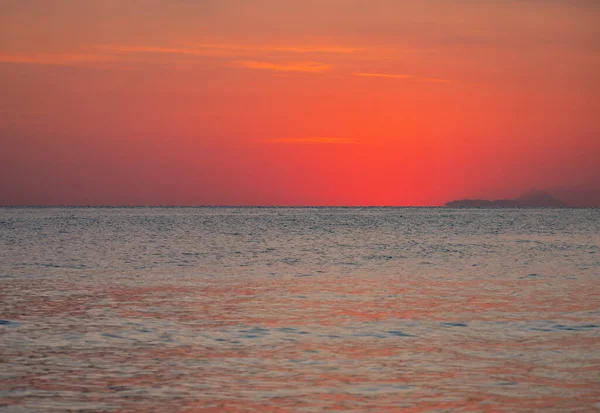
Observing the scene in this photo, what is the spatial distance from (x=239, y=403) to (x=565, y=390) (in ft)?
19.4

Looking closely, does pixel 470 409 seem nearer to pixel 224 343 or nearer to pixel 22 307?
pixel 224 343

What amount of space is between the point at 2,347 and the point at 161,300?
9186mm

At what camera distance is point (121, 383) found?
14398 mm

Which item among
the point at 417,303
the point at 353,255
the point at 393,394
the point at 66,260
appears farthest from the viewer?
the point at 353,255

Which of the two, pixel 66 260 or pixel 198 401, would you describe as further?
pixel 66 260

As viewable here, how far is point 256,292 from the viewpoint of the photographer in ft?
96.7

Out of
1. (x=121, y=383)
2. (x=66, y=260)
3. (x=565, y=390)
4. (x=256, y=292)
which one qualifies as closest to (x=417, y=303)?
(x=256, y=292)

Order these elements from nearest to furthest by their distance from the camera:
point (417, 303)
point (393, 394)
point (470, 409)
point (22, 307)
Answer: point (470, 409), point (393, 394), point (22, 307), point (417, 303)

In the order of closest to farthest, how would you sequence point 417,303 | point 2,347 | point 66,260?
1. point 2,347
2. point 417,303
3. point 66,260

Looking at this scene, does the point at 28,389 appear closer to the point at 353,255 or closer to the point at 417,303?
the point at 417,303

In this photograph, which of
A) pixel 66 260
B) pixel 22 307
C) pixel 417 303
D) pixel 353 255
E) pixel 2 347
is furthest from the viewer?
pixel 353 255

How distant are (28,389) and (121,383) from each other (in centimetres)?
163

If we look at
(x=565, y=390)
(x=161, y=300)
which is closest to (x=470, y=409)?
(x=565, y=390)

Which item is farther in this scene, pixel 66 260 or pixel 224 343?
pixel 66 260
